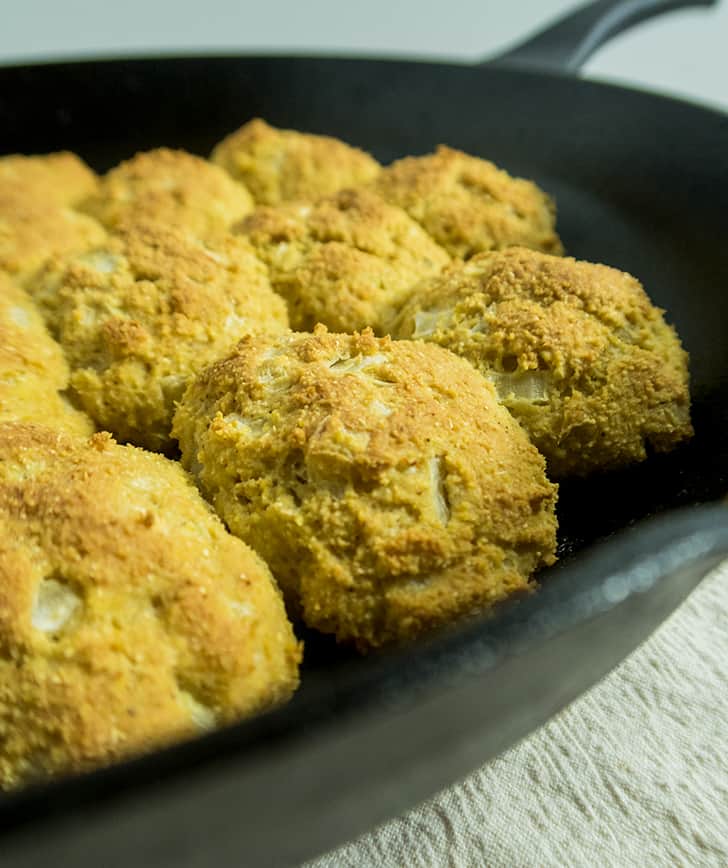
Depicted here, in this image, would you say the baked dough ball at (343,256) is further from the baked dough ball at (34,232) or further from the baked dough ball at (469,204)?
the baked dough ball at (34,232)

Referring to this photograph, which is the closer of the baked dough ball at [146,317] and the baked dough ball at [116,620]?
the baked dough ball at [116,620]

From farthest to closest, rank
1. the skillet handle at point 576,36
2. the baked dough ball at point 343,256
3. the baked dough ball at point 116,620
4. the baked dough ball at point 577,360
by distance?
the skillet handle at point 576,36, the baked dough ball at point 343,256, the baked dough ball at point 577,360, the baked dough ball at point 116,620

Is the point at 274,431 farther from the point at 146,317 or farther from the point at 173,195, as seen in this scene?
the point at 173,195

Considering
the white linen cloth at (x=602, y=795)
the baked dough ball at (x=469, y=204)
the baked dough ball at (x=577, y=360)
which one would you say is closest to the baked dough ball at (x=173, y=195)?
the baked dough ball at (x=469, y=204)

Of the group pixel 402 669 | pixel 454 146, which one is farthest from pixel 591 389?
pixel 454 146

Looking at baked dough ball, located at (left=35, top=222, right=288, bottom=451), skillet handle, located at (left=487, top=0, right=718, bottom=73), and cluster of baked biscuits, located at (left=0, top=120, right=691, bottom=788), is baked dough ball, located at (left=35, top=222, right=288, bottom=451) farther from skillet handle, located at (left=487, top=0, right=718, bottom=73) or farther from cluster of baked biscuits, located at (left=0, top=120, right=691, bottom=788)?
skillet handle, located at (left=487, top=0, right=718, bottom=73)

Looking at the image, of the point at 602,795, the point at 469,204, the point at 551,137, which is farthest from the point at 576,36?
the point at 602,795

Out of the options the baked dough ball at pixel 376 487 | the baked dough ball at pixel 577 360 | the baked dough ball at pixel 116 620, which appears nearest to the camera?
the baked dough ball at pixel 116 620

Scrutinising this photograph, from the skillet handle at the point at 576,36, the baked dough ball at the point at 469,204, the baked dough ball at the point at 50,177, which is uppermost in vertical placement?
the skillet handle at the point at 576,36
